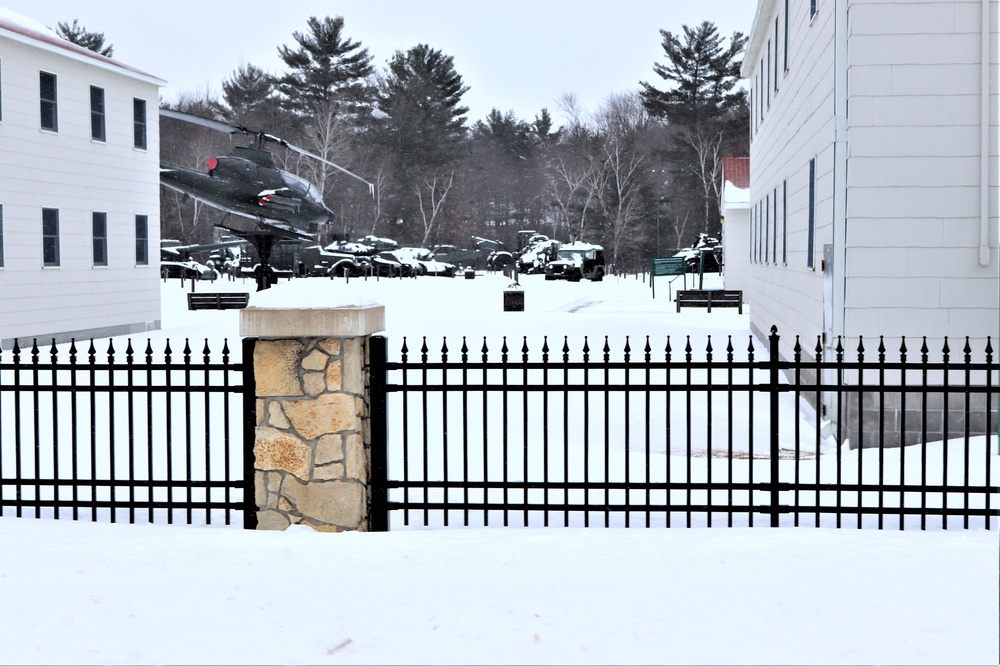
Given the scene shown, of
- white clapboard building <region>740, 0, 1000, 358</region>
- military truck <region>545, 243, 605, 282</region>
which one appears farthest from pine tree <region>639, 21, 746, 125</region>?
white clapboard building <region>740, 0, 1000, 358</region>

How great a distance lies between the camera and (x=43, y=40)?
20.3 metres

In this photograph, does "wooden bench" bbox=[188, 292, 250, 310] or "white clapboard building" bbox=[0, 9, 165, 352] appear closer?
"white clapboard building" bbox=[0, 9, 165, 352]

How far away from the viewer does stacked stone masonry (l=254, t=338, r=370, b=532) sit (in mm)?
7137

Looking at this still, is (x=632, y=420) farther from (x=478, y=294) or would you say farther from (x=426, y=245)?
(x=426, y=245)

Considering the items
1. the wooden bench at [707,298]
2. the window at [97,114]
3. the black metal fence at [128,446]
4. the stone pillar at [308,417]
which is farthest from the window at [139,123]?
the stone pillar at [308,417]

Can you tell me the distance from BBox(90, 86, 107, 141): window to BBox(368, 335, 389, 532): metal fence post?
16950 millimetres

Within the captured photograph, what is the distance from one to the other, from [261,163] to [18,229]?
11869mm

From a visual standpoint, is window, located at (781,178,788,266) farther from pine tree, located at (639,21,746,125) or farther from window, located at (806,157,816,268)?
pine tree, located at (639,21,746,125)

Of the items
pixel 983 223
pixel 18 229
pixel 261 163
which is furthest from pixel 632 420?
pixel 261 163

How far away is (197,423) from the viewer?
12.5 m

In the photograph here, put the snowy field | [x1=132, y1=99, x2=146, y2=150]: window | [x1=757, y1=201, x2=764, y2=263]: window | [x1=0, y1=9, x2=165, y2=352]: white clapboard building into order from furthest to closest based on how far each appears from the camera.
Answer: [x1=132, y1=99, x2=146, y2=150]: window < [x1=757, y1=201, x2=764, y2=263]: window < [x1=0, y1=9, x2=165, y2=352]: white clapboard building < the snowy field

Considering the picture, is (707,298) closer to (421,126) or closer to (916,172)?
(916,172)

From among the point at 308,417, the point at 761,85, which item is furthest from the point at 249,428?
the point at 761,85

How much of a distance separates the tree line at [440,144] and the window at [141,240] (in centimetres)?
4499
